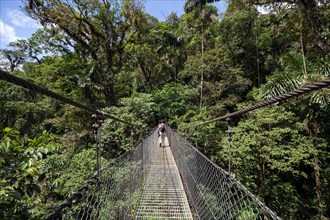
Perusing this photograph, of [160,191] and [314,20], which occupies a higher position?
[314,20]

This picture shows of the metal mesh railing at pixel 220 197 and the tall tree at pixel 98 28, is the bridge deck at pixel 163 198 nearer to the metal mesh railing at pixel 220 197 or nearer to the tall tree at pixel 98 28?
the metal mesh railing at pixel 220 197

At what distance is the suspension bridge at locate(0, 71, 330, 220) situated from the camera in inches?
28.6

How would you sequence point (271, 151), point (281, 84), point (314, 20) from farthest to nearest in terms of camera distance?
point (271, 151) < point (314, 20) < point (281, 84)

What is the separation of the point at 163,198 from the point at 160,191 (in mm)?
185

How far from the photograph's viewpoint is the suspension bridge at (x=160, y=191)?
2.39ft

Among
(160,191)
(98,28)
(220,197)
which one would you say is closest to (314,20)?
(160,191)

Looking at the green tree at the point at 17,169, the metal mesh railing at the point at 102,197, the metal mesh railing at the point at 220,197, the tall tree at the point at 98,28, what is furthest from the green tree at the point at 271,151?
the tall tree at the point at 98,28

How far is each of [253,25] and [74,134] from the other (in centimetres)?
912

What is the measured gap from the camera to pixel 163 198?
2.72 meters

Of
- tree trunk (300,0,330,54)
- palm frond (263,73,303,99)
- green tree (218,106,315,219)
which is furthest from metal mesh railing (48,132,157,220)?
tree trunk (300,0,330,54)

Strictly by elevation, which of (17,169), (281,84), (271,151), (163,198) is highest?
(281,84)

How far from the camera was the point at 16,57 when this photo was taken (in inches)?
536

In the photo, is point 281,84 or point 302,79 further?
point 281,84

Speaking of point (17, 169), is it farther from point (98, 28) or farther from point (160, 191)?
point (98, 28)
